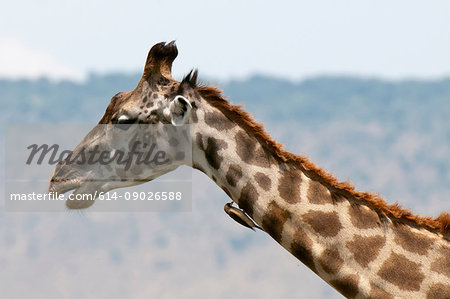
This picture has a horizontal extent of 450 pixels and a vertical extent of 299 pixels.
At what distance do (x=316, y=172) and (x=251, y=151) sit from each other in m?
0.97

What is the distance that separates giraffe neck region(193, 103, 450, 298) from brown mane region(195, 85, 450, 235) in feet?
0.24

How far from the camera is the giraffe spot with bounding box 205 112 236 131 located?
11.8 metres

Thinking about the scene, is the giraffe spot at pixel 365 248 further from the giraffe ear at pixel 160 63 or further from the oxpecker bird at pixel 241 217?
the giraffe ear at pixel 160 63

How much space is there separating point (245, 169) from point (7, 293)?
412 ft

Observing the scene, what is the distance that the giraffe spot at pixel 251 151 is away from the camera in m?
11.5

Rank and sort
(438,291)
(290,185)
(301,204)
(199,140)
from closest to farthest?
1. (438,291)
2. (301,204)
3. (290,185)
4. (199,140)

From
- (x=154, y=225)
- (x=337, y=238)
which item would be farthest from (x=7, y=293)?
(x=337, y=238)

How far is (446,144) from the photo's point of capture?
652 ft

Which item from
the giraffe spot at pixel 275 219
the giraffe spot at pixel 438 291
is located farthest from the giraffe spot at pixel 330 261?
the giraffe spot at pixel 438 291

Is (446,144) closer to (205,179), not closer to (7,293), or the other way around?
(205,179)

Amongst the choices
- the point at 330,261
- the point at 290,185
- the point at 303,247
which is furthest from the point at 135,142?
the point at 330,261

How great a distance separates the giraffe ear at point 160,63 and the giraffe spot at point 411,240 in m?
4.15

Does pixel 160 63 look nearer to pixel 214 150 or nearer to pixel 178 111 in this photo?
pixel 178 111

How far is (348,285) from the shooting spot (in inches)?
424
